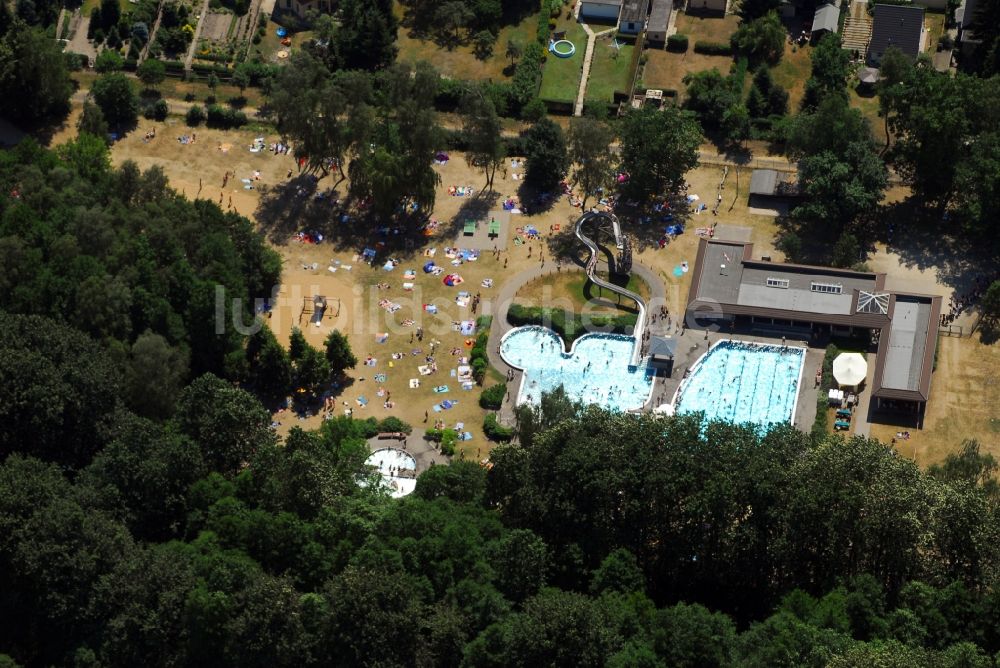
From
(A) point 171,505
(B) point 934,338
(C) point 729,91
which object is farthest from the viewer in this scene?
(C) point 729,91

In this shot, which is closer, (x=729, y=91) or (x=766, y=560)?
(x=766, y=560)

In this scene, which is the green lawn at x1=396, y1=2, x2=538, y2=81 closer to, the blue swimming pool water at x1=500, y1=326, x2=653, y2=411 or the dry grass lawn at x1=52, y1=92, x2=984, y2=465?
the dry grass lawn at x1=52, y1=92, x2=984, y2=465

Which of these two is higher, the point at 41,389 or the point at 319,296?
the point at 319,296

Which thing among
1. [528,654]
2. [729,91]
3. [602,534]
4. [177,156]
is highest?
[729,91]

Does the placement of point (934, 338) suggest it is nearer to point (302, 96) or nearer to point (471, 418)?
point (471, 418)

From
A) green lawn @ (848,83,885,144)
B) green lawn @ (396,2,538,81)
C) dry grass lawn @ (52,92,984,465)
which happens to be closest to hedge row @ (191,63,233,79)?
dry grass lawn @ (52,92,984,465)

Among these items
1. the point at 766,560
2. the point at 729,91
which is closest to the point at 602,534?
the point at 766,560

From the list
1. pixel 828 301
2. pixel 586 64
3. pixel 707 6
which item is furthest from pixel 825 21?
pixel 828 301
